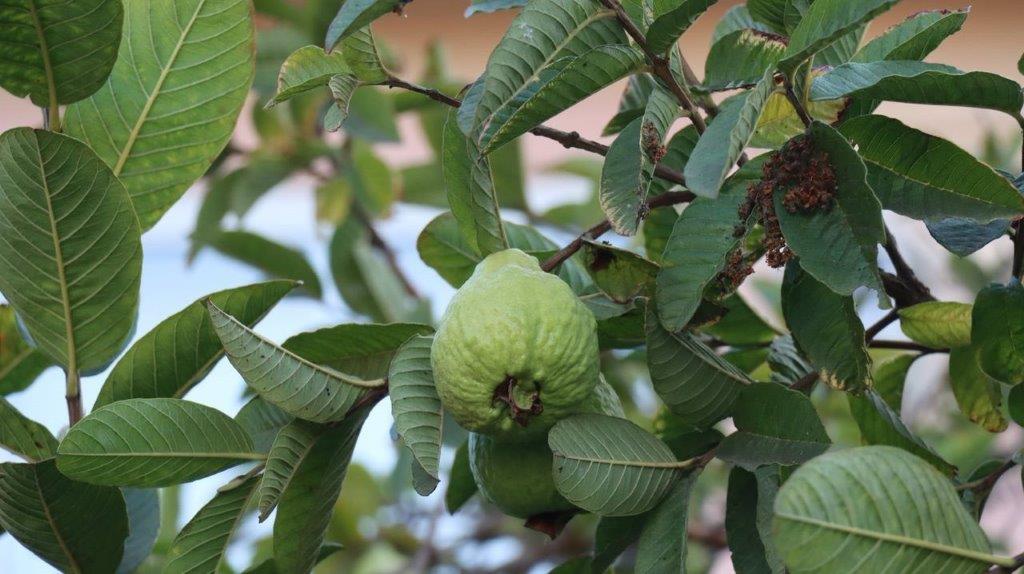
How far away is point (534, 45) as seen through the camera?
77 centimetres

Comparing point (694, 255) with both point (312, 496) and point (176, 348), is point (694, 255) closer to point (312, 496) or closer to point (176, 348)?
point (312, 496)

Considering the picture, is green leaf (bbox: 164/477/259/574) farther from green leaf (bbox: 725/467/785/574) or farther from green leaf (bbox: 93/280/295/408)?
green leaf (bbox: 725/467/785/574)

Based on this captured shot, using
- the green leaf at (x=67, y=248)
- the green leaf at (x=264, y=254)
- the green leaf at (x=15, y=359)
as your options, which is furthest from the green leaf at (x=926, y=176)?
the green leaf at (x=264, y=254)

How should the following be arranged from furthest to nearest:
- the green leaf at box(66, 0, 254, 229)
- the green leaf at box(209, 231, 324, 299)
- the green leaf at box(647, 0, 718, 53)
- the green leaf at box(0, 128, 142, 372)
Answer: the green leaf at box(209, 231, 324, 299) → the green leaf at box(66, 0, 254, 229) → the green leaf at box(0, 128, 142, 372) → the green leaf at box(647, 0, 718, 53)

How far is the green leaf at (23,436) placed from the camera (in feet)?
3.03

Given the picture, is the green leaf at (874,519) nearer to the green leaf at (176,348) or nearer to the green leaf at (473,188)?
the green leaf at (473,188)

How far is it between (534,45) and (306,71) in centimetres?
→ 21

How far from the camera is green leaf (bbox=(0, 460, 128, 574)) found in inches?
34.9

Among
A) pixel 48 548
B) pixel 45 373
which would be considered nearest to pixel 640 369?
pixel 45 373

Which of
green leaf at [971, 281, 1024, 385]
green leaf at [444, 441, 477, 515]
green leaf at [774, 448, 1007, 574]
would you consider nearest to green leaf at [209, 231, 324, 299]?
green leaf at [444, 441, 477, 515]

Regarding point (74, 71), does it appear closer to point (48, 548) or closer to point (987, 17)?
point (48, 548)

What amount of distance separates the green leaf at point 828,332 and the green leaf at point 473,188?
0.80ft

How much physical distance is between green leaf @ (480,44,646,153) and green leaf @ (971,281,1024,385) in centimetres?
34

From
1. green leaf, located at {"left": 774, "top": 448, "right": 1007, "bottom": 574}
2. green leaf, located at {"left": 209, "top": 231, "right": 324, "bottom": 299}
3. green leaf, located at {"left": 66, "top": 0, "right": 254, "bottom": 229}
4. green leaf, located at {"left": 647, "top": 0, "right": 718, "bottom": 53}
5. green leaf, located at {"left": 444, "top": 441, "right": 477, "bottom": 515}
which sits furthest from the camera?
green leaf, located at {"left": 209, "top": 231, "right": 324, "bottom": 299}
